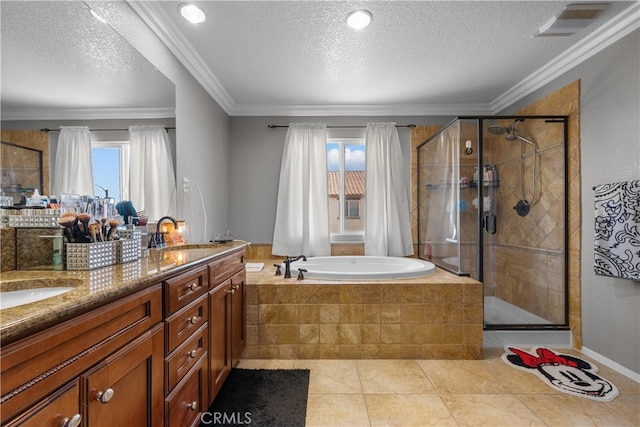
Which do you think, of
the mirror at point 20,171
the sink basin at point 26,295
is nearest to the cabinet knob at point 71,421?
the sink basin at point 26,295

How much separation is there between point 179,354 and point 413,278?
183cm

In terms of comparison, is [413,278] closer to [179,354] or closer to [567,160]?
[567,160]

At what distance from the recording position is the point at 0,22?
41.7 inches

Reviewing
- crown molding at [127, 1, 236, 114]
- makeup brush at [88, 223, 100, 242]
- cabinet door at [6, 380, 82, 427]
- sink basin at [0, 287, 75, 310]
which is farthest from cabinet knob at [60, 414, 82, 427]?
crown molding at [127, 1, 236, 114]

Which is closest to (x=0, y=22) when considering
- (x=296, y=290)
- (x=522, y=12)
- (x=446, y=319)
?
(x=296, y=290)

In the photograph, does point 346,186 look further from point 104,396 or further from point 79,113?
point 104,396

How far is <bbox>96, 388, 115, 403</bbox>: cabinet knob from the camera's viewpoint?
2.58ft

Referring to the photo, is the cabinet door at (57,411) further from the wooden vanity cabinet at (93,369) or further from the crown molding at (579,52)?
the crown molding at (579,52)

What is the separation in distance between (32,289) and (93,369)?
1.47 ft

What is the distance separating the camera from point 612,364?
7.07 ft

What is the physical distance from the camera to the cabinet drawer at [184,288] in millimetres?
1157

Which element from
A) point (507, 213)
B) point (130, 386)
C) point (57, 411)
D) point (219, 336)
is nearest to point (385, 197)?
point (507, 213)

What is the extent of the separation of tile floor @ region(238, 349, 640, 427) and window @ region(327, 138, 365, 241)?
1.75 m

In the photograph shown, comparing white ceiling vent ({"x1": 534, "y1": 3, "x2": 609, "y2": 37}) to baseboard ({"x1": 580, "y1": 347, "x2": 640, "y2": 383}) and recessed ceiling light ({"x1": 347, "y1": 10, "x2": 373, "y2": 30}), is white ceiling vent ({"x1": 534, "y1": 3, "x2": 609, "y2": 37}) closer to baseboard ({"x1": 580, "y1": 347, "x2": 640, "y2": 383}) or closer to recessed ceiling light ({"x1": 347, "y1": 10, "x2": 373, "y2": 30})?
recessed ceiling light ({"x1": 347, "y1": 10, "x2": 373, "y2": 30})
